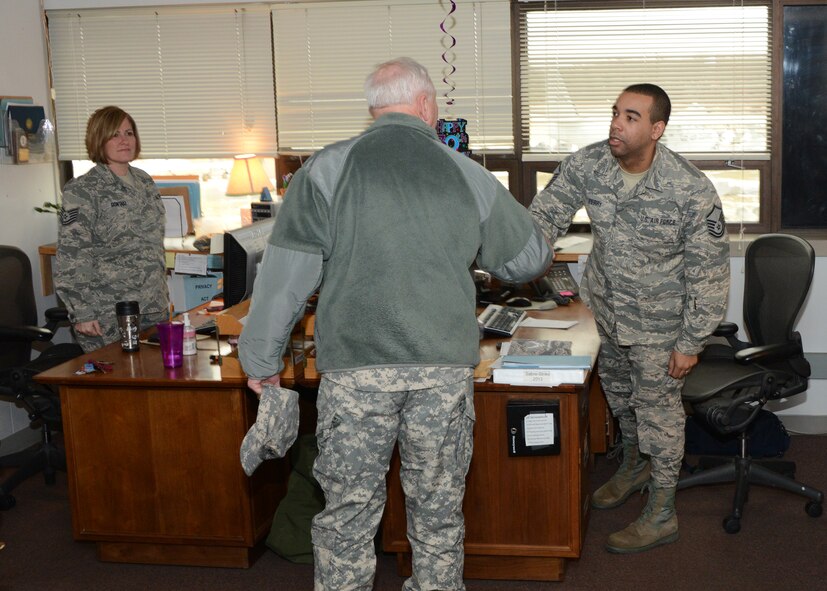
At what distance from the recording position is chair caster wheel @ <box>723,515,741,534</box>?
3.64m

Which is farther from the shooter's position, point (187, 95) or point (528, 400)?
point (187, 95)

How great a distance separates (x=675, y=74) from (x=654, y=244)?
1.83 meters

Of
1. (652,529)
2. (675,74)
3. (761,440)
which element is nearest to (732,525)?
(652,529)

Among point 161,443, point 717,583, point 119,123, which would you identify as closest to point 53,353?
point 119,123

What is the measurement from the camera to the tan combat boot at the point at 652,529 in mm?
3506

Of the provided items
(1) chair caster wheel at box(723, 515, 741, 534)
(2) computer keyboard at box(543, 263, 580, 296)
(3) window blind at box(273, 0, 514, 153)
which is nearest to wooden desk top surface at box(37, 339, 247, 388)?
(2) computer keyboard at box(543, 263, 580, 296)

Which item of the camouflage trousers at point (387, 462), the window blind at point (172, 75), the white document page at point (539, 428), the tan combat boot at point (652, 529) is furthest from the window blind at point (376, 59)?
the camouflage trousers at point (387, 462)

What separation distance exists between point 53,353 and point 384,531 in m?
2.02

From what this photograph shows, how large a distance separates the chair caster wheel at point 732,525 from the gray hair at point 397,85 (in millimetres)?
2082

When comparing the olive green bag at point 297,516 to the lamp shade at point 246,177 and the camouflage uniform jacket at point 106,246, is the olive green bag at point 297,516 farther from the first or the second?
the lamp shade at point 246,177

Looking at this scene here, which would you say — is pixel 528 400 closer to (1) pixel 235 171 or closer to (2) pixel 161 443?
(2) pixel 161 443

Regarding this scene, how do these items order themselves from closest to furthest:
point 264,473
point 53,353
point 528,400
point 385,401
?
point 385,401, point 528,400, point 264,473, point 53,353

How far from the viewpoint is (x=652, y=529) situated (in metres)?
3.55

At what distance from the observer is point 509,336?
3723 millimetres
